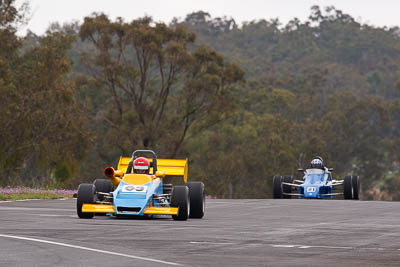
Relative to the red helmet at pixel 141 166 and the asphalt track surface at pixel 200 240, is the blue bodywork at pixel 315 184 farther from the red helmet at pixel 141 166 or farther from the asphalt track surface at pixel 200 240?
the red helmet at pixel 141 166

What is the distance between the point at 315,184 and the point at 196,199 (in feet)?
58.2

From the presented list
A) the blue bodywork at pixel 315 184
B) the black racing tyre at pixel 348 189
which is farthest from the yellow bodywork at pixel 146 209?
the black racing tyre at pixel 348 189

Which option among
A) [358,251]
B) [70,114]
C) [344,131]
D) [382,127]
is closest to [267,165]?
[344,131]

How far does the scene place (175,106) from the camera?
71.8 m

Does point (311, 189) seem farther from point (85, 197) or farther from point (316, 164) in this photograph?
point (85, 197)

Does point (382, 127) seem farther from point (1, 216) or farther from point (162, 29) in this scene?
point (1, 216)

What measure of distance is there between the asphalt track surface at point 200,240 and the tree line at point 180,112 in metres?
21.6

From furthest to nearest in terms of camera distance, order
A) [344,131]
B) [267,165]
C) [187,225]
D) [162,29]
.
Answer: [344,131], [267,165], [162,29], [187,225]

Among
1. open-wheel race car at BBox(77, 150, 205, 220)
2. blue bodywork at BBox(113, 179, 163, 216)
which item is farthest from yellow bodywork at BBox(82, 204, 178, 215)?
blue bodywork at BBox(113, 179, 163, 216)

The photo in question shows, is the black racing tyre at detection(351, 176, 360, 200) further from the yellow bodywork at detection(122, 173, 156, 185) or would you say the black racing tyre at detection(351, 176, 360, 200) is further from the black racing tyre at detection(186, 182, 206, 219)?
the yellow bodywork at detection(122, 173, 156, 185)

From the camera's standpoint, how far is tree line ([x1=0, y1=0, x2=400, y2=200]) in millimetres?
55438

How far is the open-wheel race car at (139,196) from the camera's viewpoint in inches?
773

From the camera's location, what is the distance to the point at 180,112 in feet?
228

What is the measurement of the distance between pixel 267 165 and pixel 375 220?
215 ft
